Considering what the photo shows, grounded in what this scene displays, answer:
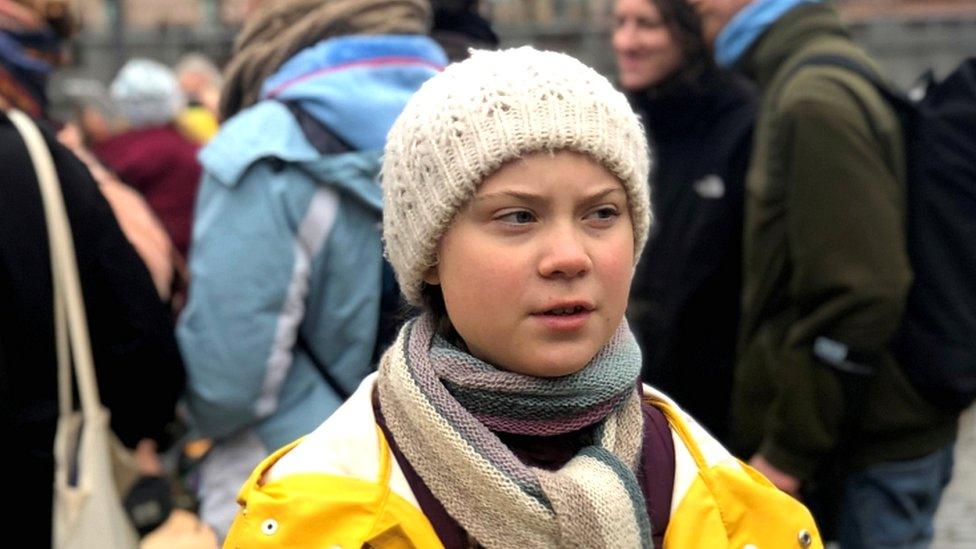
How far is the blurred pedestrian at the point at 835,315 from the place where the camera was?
12.4 ft

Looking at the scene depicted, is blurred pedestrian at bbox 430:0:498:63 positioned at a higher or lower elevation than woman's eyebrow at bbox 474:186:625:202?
lower

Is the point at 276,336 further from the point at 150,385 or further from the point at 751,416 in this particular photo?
the point at 751,416

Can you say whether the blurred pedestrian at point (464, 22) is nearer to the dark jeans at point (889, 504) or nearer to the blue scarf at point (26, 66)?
the blue scarf at point (26, 66)

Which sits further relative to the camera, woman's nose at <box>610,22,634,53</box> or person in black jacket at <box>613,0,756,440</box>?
woman's nose at <box>610,22,634,53</box>

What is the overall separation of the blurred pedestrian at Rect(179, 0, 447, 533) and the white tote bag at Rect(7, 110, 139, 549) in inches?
10.5

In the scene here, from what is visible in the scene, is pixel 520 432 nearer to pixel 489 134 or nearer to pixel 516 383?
pixel 516 383

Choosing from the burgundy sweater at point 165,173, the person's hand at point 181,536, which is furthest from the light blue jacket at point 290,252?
the burgundy sweater at point 165,173

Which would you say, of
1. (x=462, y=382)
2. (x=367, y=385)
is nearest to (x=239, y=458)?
(x=367, y=385)

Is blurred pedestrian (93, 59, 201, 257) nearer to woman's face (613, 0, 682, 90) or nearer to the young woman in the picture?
woman's face (613, 0, 682, 90)

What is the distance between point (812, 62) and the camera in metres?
4.00

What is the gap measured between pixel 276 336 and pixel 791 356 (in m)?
1.36

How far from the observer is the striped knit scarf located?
2092 millimetres

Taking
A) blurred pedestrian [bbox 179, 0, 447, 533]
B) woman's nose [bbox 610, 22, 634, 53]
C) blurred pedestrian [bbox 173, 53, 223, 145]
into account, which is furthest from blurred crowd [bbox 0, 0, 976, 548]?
blurred pedestrian [bbox 173, 53, 223, 145]

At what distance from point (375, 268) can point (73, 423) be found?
0.75 metres
